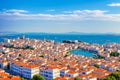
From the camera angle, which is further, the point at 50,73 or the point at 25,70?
the point at 25,70

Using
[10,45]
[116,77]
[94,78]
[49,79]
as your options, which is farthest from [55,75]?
[10,45]

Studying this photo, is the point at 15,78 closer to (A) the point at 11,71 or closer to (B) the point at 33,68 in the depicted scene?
(B) the point at 33,68

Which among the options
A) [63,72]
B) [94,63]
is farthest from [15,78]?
[94,63]

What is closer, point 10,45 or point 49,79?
point 49,79

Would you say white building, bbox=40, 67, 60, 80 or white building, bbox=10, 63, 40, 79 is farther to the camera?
white building, bbox=10, 63, 40, 79

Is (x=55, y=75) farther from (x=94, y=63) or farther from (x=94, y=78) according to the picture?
(x=94, y=63)

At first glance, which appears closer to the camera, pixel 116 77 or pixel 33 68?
pixel 116 77

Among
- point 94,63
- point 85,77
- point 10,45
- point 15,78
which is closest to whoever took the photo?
point 15,78

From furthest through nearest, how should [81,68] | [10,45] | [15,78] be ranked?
[10,45] < [81,68] < [15,78]

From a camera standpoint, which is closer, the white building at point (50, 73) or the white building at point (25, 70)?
the white building at point (50, 73)
